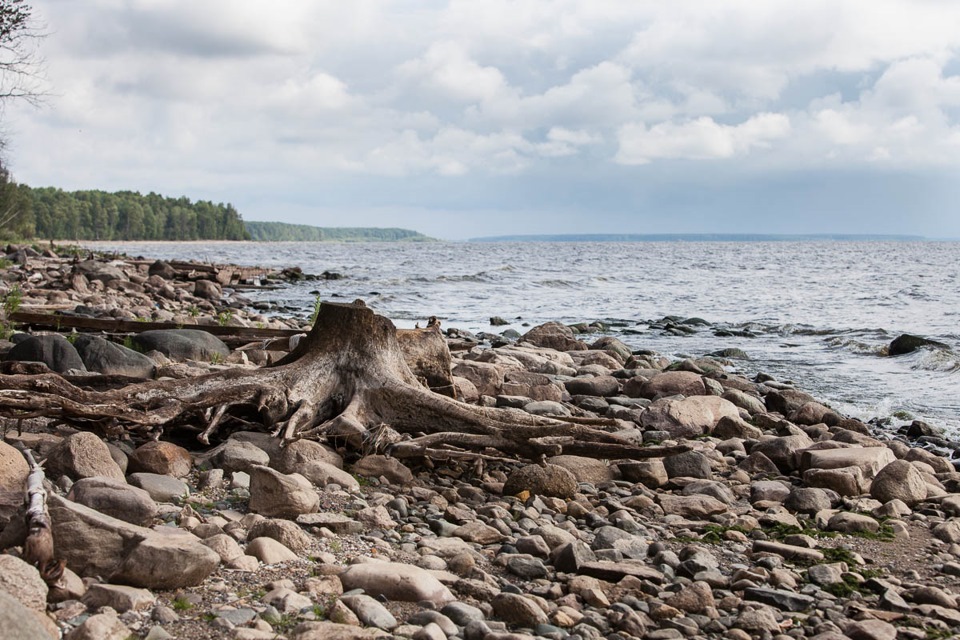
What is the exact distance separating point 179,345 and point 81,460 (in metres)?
5.67

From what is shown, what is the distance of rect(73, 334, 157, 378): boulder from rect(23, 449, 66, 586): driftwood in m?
4.92

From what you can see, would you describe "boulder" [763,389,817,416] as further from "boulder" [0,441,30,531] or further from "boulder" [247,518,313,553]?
"boulder" [0,441,30,531]

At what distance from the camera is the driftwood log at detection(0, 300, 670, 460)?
5719mm

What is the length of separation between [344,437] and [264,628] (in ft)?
9.67

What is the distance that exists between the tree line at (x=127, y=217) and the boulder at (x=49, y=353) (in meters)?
119

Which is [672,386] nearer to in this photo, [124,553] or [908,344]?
[124,553]

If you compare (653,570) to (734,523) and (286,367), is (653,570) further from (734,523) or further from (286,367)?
(286,367)

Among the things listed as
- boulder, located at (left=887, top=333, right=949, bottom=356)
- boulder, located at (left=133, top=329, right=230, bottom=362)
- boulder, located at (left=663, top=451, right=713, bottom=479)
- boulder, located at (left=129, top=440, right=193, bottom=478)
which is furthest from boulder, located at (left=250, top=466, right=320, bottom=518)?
boulder, located at (left=887, top=333, right=949, bottom=356)

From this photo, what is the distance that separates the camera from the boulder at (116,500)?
4.23 metres

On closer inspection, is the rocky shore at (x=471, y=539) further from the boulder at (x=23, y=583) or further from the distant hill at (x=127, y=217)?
the distant hill at (x=127, y=217)

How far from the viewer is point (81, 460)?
4801 millimetres

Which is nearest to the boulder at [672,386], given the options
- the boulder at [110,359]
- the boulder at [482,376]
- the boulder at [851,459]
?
the boulder at [482,376]

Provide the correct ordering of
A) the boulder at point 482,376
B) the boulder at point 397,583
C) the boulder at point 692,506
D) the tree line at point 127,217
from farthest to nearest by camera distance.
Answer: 1. the tree line at point 127,217
2. the boulder at point 482,376
3. the boulder at point 692,506
4. the boulder at point 397,583

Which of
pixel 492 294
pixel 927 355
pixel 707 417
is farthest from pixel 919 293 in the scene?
pixel 707 417
